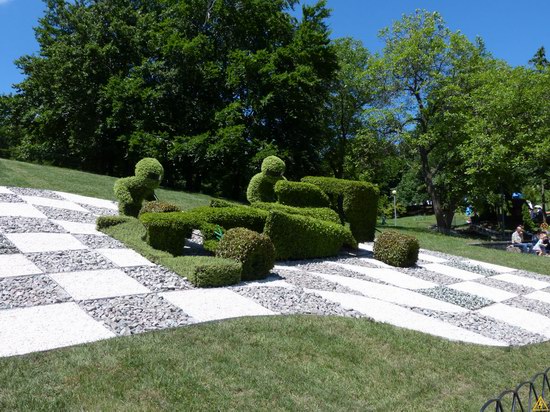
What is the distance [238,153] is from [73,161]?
45.8ft

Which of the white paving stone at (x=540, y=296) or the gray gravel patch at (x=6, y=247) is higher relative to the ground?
the white paving stone at (x=540, y=296)

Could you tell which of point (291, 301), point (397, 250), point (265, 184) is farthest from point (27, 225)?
point (397, 250)

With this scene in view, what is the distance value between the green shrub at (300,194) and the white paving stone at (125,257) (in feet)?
15.2

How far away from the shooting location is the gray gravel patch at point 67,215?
11336 millimetres

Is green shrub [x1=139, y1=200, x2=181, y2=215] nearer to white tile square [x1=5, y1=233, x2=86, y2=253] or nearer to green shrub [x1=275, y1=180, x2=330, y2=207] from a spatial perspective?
white tile square [x1=5, y1=233, x2=86, y2=253]

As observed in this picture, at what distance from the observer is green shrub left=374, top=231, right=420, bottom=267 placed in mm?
11211

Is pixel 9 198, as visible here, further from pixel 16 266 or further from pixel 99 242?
pixel 16 266

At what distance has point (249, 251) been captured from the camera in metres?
7.97

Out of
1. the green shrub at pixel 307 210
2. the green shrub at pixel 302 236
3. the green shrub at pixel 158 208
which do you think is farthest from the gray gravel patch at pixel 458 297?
the green shrub at pixel 158 208

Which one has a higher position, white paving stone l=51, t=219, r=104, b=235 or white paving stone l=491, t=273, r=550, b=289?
white paving stone l=51, t=219, r=104, b=235

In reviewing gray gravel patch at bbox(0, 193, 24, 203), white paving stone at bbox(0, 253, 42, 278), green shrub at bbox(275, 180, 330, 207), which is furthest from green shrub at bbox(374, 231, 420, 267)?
gray gravel patch at bbox(0, 193, 24, 203)

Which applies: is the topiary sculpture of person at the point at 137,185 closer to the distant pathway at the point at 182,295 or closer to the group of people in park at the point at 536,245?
the distant pathway at the point at 182,295

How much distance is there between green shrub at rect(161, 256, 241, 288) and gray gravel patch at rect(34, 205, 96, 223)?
4.74 meters

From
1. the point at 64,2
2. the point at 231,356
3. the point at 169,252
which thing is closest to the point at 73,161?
the point at 64,2
